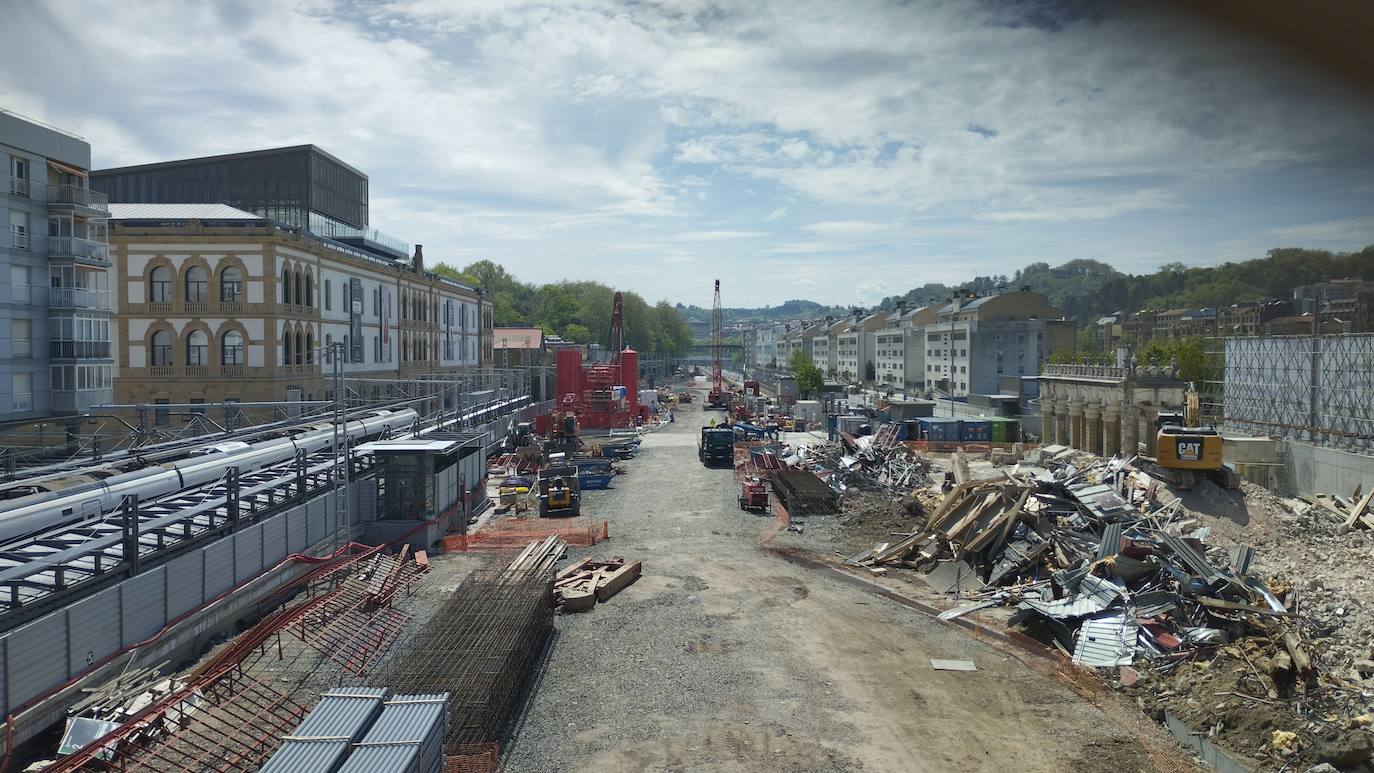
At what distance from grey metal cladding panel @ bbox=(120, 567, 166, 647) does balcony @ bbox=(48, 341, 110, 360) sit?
12651mm

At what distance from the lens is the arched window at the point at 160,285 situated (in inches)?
1334

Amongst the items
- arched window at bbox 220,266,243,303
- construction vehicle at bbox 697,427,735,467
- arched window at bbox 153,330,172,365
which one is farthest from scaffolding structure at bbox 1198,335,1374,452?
arched window at bbox 153,330,172,365

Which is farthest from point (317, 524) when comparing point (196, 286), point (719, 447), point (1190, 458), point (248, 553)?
point (719, 447)

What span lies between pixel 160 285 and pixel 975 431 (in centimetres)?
4282

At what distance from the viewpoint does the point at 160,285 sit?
34000 mm

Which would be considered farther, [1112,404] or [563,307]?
[563,307]

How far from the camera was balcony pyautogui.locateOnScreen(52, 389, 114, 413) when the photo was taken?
2352 centimetres

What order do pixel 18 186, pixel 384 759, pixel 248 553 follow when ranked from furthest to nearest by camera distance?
pixel 18 186, pixel 248 553, pixel 384 759

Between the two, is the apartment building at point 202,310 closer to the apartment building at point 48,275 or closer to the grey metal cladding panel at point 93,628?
the apartment building at point 48,275

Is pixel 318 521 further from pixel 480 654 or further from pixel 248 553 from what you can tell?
pixel 480 654

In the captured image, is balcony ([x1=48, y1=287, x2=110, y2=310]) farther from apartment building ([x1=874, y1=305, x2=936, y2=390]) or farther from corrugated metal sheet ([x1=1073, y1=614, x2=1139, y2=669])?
apartment building ([x1=874, y1=305, x2=936, y2=390])

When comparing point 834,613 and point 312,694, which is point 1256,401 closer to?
point 834,613

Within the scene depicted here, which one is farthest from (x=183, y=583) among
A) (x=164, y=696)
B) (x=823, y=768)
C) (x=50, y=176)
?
(x=50, y=176)

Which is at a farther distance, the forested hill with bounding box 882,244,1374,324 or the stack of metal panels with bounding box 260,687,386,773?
the forested hill with bounding box 882,244,1374,324
